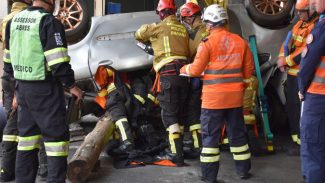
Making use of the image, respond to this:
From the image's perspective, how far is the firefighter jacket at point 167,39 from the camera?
5242 millimetres

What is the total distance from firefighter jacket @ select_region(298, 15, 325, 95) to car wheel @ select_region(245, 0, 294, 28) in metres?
2.69

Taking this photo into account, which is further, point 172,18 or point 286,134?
point 286,134

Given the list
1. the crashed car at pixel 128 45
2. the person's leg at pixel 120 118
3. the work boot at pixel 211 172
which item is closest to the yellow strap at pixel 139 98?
the person's leg at pixel 120 118

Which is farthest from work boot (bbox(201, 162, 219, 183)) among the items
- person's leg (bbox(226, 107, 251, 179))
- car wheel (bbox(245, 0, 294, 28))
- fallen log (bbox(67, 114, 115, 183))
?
car wheel (bbox(245, 0, 294, 28))

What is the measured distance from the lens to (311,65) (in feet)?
11.4

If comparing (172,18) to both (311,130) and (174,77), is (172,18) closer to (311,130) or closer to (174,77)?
(174,77)

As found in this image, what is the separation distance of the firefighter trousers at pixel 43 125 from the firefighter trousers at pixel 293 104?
311cm

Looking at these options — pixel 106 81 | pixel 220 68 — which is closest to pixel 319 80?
pixel 220 68

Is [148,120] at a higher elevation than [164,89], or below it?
below

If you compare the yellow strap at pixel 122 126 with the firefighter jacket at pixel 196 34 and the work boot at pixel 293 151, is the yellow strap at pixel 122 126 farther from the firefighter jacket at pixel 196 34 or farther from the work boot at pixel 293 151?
the work boot at pixel 293 151

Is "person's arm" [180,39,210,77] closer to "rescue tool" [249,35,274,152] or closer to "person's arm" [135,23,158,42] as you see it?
"person's arm" [135,23,158,42]

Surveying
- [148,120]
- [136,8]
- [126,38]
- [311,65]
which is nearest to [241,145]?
[311,65]

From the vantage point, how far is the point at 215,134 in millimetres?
4535

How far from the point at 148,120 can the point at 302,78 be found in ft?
10.2
